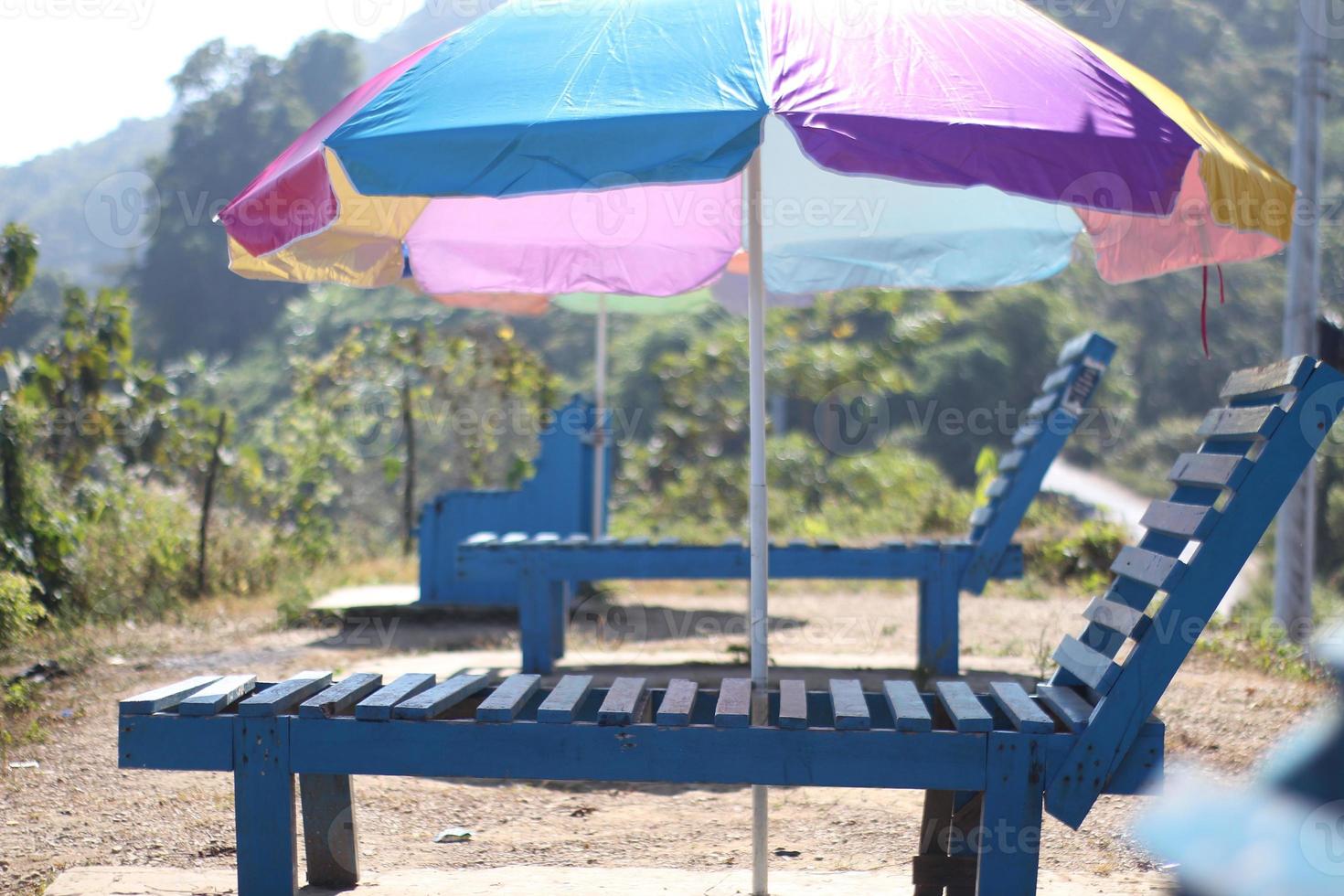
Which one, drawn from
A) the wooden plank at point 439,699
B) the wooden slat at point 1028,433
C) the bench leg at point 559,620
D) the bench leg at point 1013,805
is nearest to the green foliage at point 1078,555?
the wooden slat at point 1028,433

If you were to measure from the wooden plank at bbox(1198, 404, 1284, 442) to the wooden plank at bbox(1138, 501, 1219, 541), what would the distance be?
0.54 ft

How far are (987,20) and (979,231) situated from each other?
5.55 ft

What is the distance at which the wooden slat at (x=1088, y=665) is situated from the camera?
245cm

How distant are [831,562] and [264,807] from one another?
2.98 meters

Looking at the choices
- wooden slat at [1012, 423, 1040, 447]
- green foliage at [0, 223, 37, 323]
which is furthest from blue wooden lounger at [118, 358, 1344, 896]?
green foliage at [0, 223, 37, 323]

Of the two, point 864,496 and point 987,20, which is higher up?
point 987,20

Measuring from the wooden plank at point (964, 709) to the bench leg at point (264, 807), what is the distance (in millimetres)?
1340

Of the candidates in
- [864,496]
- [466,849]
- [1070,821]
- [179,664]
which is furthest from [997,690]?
[864,496]

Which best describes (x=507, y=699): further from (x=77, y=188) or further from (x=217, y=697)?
(x=77, y=188)

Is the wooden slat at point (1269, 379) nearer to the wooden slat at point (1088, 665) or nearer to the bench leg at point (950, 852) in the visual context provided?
the wooden slat at point (1088, 665)

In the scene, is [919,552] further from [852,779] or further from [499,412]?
[499,412]

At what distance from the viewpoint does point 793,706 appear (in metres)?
2.58

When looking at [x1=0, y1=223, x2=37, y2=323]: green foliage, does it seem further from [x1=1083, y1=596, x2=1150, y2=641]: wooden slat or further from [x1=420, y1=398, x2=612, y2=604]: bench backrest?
[x1=1083, y1=596, x2=1150, y2=641]: wooden slat

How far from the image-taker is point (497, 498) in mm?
6992
